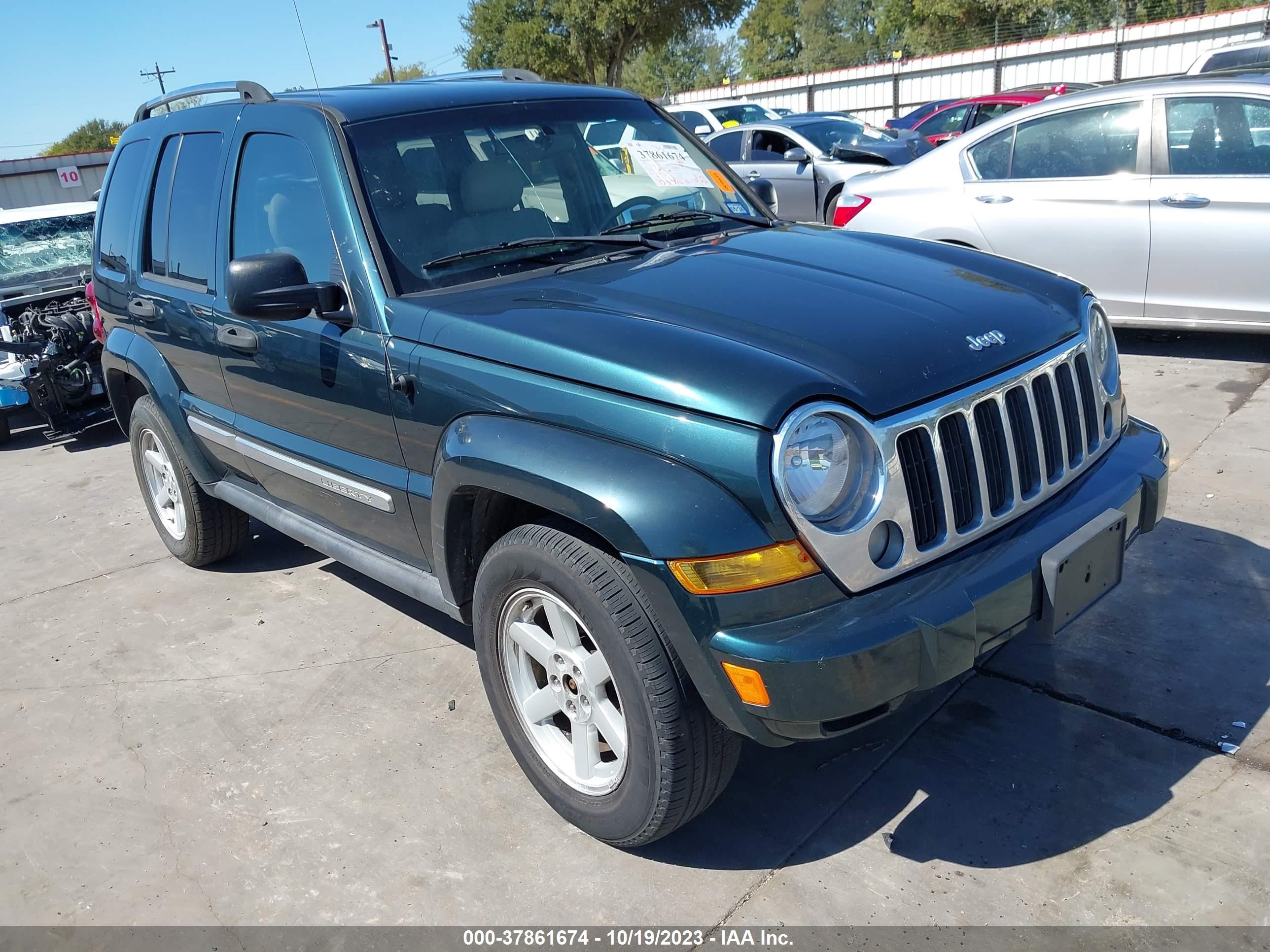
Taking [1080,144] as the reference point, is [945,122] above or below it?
below

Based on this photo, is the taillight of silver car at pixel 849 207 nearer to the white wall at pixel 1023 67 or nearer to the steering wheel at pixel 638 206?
the steering wheel at pixel 638 206

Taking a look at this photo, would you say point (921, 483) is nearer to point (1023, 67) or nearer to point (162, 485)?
point (162, 485)

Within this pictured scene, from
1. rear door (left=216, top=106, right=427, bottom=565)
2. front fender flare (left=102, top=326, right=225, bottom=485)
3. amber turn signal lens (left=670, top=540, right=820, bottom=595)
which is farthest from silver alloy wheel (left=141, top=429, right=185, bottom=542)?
amber turn signal lens (left=670, top=540, right=820, bottom=595)

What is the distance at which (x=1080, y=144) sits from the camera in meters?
6.54

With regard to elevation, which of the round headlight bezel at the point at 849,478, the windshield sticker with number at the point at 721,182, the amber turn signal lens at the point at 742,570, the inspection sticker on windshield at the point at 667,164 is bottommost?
the amber turn signal lens at the point at 742,570

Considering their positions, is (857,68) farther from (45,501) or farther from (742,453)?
(742,453)

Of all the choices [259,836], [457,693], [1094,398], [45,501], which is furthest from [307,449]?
[45,501]

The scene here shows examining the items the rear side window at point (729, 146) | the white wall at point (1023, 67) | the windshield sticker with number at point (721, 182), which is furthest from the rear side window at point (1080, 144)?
the white wall at point (1023, 67)

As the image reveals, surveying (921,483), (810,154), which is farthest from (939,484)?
(810,154)

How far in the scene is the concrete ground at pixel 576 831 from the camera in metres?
2.62

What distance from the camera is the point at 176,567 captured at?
17.3 ft

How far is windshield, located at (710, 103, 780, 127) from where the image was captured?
17.1 m

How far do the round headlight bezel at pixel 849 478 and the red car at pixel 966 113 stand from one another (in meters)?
12.5

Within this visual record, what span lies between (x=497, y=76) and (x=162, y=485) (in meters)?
2.67
